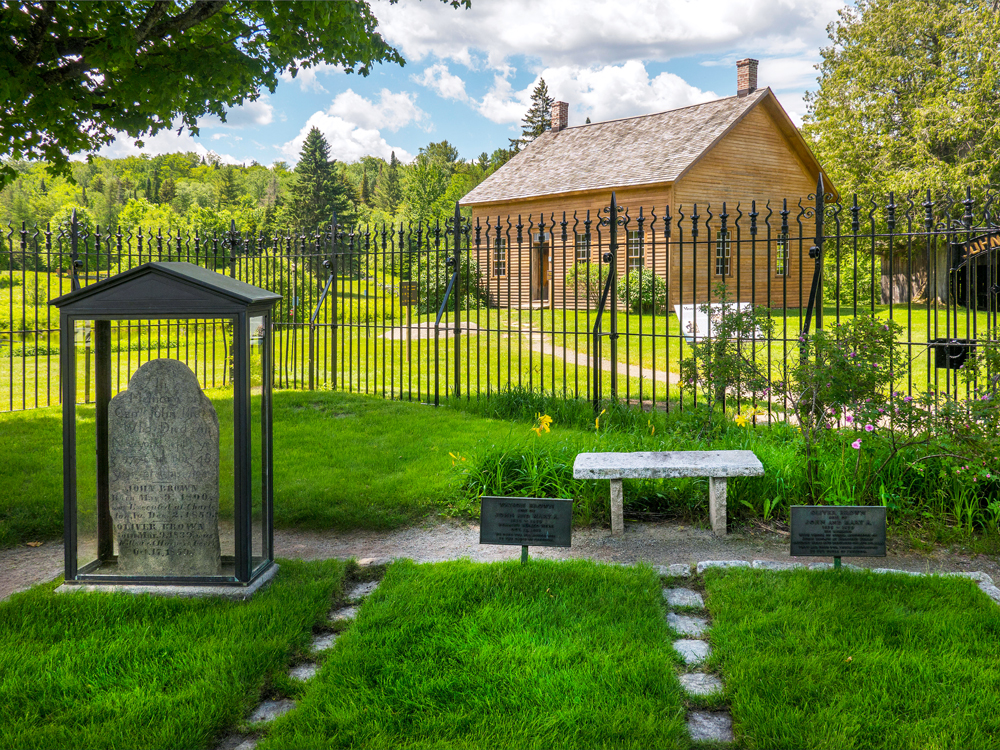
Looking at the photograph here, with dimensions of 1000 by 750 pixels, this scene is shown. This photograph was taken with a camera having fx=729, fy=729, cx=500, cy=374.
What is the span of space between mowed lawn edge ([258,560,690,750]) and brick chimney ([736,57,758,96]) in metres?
25.9

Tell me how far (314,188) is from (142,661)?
5100 cm

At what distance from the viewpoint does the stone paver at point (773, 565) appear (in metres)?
4.64

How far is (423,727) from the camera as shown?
9.62 ft

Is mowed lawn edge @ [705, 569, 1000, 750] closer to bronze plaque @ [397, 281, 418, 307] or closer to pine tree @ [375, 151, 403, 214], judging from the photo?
bronze plaque @ [397, 281, 418, 307]

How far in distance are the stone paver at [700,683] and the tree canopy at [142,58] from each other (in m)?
6.84

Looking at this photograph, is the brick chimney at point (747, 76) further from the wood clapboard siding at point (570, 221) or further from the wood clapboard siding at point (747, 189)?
the wood clapboard siding at point (570, 221)

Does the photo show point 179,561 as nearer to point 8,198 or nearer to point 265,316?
point 265,316

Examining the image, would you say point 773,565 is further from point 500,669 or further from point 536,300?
point 536,300

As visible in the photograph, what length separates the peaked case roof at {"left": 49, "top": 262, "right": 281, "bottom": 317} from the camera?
4105 mm

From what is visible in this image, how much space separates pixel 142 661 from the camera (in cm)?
346

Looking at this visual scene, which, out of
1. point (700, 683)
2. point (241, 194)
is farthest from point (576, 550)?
point (241, 194)

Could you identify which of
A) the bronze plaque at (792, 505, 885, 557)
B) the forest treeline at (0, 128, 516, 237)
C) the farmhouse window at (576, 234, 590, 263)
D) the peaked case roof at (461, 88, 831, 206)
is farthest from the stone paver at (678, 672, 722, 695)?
the peaked case roof at (461, 88, 831, 206)

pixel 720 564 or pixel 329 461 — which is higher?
pixel 329 461

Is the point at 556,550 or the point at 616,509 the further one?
the point at 616,509
